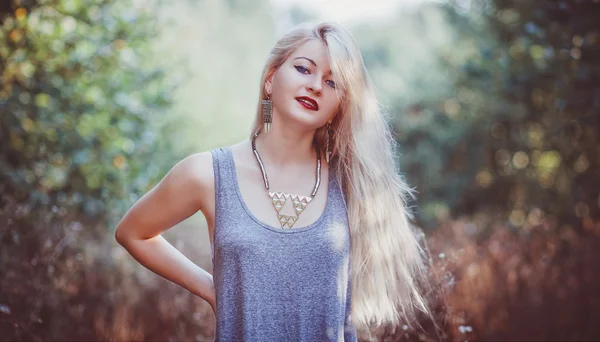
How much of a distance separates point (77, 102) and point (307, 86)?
2452 mm

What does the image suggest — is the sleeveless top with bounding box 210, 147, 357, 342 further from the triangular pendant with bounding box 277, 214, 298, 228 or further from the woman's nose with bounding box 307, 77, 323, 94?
the woman's nose with bounding box 307, 77, 323, 94

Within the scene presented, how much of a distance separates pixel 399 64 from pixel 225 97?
12.8ft

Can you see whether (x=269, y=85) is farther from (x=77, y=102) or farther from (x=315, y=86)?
(x=77, y=102)

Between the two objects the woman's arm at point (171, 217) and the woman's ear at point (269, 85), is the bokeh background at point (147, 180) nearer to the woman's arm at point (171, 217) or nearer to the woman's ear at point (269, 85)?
the woman's ear at point (269, 85)

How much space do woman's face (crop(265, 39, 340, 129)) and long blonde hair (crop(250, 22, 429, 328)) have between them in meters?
0.03

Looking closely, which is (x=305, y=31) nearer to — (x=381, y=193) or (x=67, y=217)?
(x=381, y=193)

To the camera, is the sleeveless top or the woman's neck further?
the woman's neck

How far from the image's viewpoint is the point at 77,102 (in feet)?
13.4

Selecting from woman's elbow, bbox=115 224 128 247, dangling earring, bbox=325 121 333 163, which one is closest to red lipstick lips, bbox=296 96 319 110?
dangling earring, bbox=325 121 333 163

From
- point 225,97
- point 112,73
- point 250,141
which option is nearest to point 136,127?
point 112,73

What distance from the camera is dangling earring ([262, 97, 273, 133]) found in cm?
220

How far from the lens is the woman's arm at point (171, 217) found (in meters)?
2.06

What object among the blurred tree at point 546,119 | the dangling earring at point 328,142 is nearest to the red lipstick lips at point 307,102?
the dangling earring at point 328,142

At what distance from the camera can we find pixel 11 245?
10.3 ft
